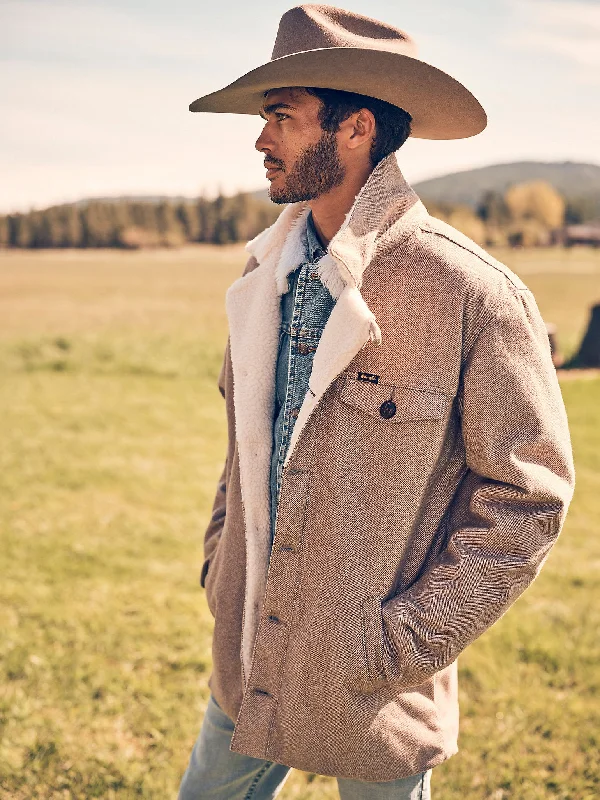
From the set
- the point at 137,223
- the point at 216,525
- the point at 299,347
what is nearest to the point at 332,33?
the point at 299,347

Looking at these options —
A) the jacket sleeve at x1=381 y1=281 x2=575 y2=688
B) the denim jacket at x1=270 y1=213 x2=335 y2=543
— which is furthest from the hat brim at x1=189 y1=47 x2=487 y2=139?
the jacket sleeve at x1=381 y1=281 x2=575 y2=688

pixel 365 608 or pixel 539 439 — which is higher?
pixel 539 439

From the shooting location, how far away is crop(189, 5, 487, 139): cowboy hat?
1858 millimetres

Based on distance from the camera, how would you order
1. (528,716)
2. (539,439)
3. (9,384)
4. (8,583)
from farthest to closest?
(9,384), (8,583), (528,716), (539,439)

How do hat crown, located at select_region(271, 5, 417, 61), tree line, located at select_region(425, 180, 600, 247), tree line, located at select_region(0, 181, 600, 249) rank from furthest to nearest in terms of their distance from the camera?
tree line, located at select_region(425, 180, 600, 247) < tree line, located at select_region(0, 181, 600, 249) < hat crown, located at select_region(271, 5, 417, 61)

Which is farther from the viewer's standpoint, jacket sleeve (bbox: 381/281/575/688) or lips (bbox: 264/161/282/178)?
lips (bbox: 264/161/282/178)

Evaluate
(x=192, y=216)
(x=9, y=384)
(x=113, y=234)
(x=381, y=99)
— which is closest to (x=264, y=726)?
(x=381, y=99)

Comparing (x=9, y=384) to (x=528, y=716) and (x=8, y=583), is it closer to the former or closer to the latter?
(x=8, y=583)

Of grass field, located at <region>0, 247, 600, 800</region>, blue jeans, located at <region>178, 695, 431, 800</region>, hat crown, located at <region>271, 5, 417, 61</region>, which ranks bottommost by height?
grass field, located at <region>0, 247, 600, 800</region>

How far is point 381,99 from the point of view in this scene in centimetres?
202

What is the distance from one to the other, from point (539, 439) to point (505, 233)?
100 metres

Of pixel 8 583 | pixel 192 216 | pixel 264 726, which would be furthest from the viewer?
pixel 192 216

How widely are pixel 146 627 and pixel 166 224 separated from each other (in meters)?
82.0

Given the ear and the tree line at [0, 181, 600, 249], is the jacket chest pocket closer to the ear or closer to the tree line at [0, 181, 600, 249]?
the ear
